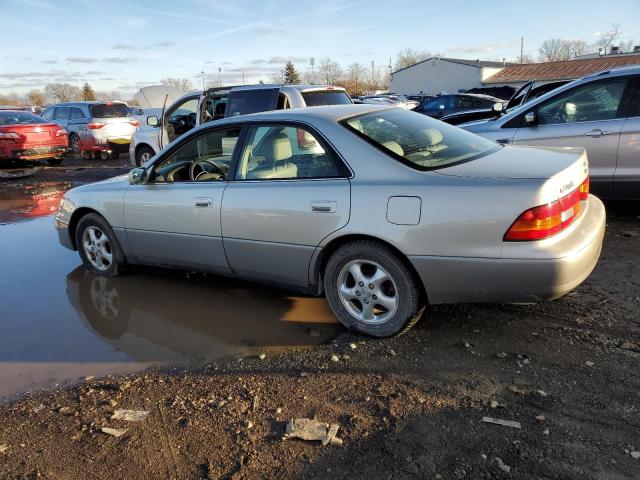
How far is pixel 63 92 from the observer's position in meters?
87.5

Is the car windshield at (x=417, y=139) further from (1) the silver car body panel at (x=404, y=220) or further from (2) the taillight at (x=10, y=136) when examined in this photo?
(2) the taillight at (x=10, y=136)

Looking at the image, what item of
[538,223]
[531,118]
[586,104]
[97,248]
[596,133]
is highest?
[586,104]

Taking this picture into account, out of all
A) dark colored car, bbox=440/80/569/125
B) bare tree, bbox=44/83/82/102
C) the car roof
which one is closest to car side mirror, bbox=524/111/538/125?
the car roof

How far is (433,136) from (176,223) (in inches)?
86.8

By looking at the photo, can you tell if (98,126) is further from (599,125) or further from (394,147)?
(394,147)

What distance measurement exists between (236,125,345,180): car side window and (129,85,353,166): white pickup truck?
4.08 meters

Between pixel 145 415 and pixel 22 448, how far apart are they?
2.02 feet

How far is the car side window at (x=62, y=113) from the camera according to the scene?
16.7 m

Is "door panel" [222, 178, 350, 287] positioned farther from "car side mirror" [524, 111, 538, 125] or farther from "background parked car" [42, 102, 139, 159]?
"background parked car" [42, 102, 139, 159]

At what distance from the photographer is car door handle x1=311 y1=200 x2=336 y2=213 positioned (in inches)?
139

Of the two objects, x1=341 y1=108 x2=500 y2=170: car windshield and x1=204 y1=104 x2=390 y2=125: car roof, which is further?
x1=204 y1=104 x2=390 y2=125: car roof

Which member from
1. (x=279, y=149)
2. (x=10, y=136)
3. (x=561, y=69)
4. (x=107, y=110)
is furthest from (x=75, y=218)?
(x=561, y=69)

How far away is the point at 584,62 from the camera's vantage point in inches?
2044

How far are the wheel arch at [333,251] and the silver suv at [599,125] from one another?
11.1 ft
